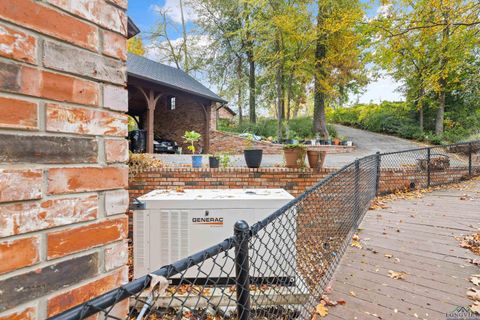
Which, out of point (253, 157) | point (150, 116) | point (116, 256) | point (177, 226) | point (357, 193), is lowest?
point (177, 226)

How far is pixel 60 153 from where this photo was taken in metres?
0.72

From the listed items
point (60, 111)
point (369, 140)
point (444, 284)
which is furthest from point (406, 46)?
point (369, 140)

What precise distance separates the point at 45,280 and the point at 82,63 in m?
0.58

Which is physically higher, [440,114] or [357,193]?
[440,114]

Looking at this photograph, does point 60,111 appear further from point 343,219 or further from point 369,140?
point 369,140

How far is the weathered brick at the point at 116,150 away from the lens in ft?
2.77

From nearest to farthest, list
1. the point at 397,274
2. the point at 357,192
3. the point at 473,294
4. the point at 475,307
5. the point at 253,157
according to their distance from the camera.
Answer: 1. the point at 475,307
2. the point at 473,294
3. the point at 397,274
4. the point at 357,192
5. the point at 253,157

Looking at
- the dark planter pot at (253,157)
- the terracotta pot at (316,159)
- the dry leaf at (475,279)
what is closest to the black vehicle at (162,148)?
the dark planter pot at (253,157)

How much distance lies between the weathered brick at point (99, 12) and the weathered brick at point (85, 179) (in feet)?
1.43

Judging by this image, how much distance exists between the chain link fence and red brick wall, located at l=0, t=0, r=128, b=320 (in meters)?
0.14

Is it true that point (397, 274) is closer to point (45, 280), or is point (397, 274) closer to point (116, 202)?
point (116, 202)

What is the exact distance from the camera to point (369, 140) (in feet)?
47.5

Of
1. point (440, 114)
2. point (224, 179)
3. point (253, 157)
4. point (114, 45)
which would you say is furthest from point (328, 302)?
point (440, 114)

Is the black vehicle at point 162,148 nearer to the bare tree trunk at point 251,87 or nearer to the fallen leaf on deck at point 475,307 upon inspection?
the bare tree trunk at point 251,87
